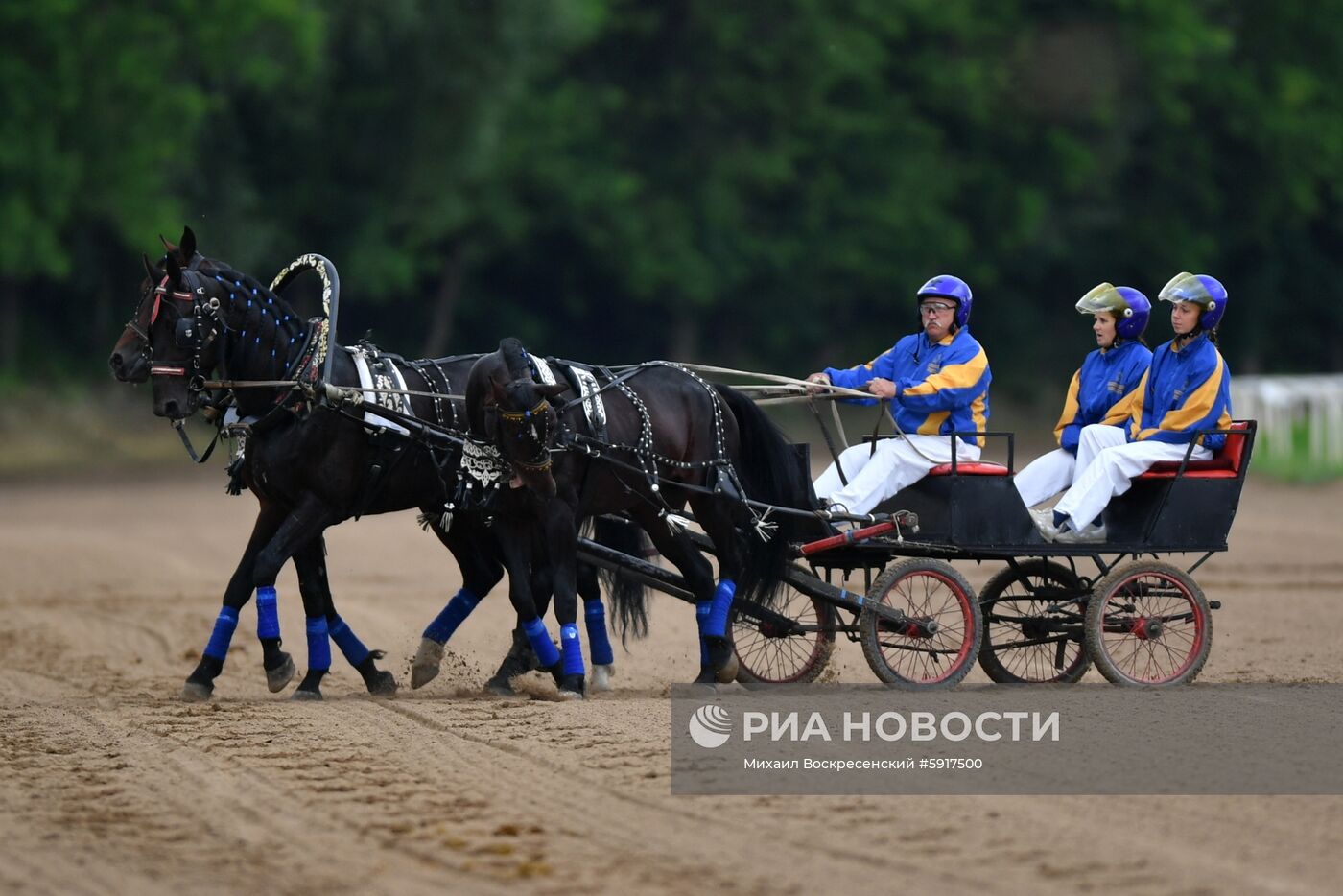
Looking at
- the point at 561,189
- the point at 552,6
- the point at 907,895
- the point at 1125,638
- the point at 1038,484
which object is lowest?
the point at 907,895

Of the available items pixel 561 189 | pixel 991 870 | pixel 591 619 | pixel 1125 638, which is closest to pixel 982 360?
pixel 1125 638

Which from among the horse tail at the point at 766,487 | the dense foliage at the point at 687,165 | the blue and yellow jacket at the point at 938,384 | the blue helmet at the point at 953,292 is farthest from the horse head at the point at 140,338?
the dense foliage at the point at 687,165

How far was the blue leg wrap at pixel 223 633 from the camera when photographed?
30.8ft

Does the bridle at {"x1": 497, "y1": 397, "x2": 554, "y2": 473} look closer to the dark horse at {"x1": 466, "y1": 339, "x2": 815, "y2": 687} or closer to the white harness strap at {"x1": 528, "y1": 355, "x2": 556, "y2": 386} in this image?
the dark horse at {"x1": 466, "y1": 339, "x2": 815, "y2": 687}

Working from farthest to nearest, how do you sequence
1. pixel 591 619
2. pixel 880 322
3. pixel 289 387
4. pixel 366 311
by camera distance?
pixel 880 322, pixel 366 311, pixel 591 619, pixel 289 387

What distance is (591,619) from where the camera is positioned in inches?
389

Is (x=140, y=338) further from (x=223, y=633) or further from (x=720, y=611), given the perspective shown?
(x=720, y=611)

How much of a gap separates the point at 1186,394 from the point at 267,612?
4.44 metres

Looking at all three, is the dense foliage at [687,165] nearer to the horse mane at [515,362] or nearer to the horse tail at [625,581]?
the horse tail at [625,581]

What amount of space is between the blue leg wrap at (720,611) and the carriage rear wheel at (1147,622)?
5.59 ft

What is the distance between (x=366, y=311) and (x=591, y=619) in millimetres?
25241

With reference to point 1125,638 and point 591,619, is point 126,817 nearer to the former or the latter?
point 591,619

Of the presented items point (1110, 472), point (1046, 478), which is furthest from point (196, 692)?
point (1110, 472)

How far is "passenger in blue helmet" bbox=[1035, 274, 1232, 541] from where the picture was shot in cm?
927
